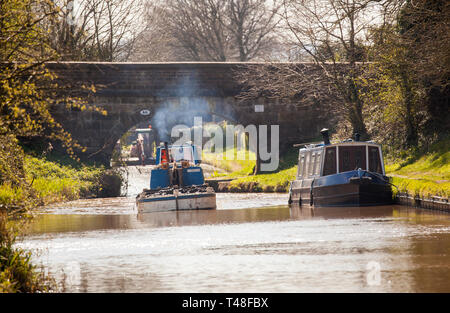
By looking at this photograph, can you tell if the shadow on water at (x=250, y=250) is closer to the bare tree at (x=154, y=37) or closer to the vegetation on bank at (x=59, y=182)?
the vegetation on bank at (x=59, y=182)

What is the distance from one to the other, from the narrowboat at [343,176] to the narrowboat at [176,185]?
2.97 m

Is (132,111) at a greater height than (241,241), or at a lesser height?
greater

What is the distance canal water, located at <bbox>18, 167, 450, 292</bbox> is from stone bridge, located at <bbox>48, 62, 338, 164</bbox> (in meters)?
12.5

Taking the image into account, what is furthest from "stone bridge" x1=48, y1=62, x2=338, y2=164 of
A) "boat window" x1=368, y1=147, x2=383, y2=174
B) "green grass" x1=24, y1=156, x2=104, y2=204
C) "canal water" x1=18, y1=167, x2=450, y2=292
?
"canal water" x1=18, y1=167, x2=450, y2=292

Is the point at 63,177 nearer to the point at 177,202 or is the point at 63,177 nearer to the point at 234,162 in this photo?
the point at 177,202

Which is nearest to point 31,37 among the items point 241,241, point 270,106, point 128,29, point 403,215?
point 241,241

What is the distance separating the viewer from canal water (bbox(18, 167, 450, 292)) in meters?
10.7

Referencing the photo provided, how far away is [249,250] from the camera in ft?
45.9

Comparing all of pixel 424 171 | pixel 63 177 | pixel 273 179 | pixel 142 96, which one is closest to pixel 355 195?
pixel 424 171

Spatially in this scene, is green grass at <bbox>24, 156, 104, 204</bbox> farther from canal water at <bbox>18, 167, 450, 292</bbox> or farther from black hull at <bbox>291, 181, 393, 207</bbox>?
black hull at <bbox>291, 181, 393, 207</bbox>
